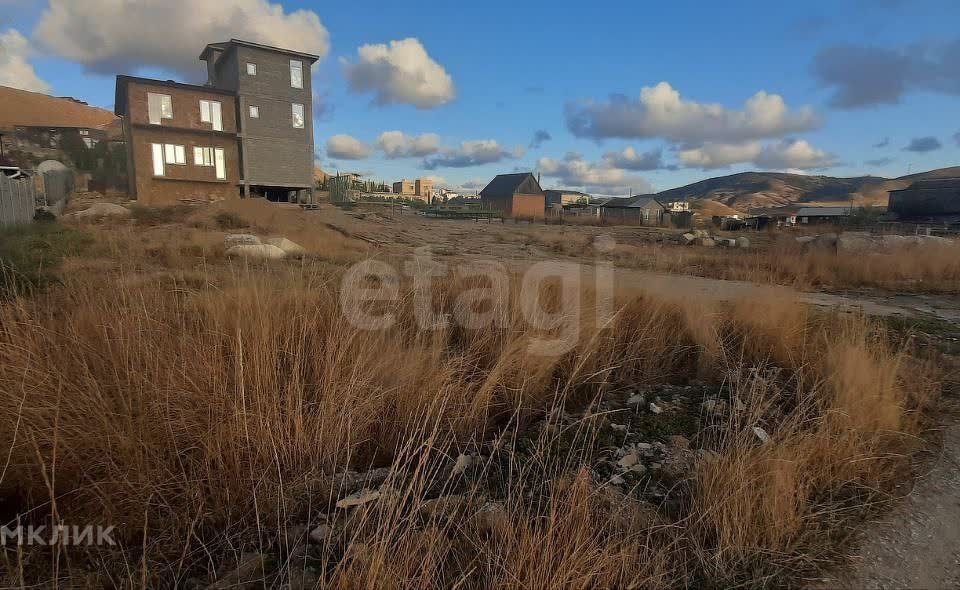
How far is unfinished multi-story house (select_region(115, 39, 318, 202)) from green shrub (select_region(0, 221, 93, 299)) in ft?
49.5

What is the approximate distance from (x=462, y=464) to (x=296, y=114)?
29.8 meters

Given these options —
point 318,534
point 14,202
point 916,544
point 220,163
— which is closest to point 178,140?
point 220,163

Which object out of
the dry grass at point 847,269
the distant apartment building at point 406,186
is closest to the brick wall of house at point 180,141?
the dry grass at point 847,269

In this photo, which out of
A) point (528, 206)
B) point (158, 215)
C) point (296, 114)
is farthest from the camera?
point (528, 206)

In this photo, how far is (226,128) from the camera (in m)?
26.0

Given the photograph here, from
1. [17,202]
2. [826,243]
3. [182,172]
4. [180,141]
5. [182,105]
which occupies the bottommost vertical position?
[826,243]

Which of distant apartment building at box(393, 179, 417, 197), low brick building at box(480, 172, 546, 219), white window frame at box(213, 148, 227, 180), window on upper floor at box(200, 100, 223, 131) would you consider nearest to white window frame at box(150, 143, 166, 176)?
white window frame at box(213, 148, 227, 180)

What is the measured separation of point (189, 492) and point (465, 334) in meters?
2.46

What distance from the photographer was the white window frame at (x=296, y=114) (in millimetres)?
27547

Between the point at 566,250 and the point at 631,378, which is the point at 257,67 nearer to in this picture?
the point at 566,250

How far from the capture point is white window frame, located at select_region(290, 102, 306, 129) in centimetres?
2755

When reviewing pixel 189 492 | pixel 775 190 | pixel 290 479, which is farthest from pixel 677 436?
pixel 775 190

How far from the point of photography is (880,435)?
108 inches

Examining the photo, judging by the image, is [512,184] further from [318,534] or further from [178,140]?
[318,534]
